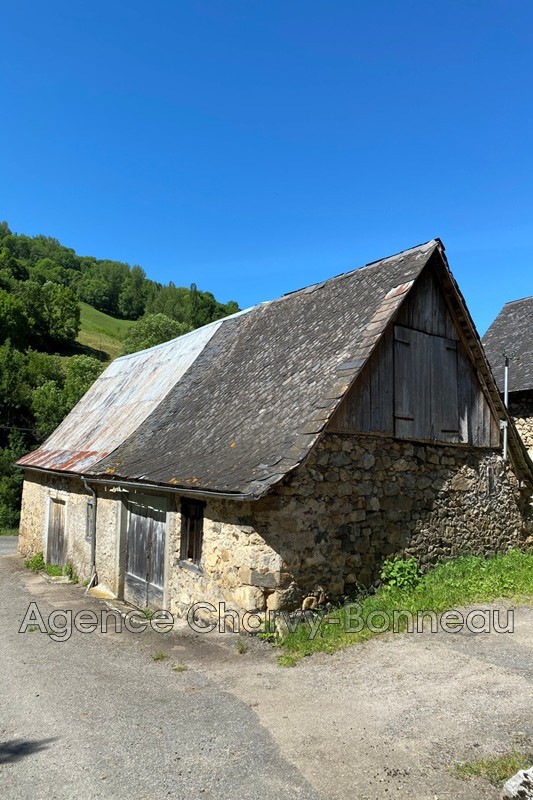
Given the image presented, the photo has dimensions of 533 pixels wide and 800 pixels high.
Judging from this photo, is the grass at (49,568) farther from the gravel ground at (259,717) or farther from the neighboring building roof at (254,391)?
the gravel ground at (259,717)

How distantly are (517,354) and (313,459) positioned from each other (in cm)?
1275

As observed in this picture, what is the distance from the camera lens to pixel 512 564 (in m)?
10.3

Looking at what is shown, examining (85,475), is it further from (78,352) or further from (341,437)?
(78,352)

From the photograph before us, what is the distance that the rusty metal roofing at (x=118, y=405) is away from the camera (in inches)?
517

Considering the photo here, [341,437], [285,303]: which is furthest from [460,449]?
[285,303]

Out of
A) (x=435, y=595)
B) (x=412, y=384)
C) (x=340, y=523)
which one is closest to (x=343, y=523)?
(x=340, y=523)

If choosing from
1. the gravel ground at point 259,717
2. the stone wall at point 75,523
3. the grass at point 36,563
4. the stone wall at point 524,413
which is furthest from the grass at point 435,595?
the grass at point 36,563

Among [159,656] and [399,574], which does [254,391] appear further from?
[159,656]

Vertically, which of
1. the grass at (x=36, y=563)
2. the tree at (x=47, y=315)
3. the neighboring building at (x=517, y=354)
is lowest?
the grass at (x=36, y=563)

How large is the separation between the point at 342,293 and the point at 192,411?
12.3ft

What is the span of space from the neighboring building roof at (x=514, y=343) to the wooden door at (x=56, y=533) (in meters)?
12.7

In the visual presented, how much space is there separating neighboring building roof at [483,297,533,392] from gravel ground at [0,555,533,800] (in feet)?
33.7

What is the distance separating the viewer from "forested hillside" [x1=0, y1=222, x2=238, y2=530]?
32.3 m

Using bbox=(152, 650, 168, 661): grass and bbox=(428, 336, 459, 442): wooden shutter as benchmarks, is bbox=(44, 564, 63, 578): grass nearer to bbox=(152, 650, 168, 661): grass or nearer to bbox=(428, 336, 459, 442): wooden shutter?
bbox=(152, 650, 168, 661): grass
